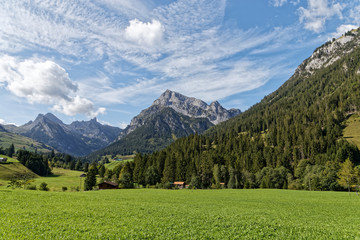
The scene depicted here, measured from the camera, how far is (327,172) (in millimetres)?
104625

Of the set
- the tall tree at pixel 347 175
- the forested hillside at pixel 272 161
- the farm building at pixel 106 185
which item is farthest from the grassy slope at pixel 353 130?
the farm building at pixel 106 185

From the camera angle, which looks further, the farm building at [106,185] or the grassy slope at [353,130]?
the grassy slope at [353,130]

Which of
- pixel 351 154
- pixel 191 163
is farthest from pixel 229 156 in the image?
pixel 351 154

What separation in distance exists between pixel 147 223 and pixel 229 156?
135776mm

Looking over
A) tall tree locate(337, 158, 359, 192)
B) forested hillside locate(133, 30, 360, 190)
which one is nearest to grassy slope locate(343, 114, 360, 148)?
forested hillside locate(133, 30, 360, 190)

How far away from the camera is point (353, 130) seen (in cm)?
16338

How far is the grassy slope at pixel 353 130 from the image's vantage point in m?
147

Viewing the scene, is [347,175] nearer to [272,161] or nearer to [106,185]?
[272,161]

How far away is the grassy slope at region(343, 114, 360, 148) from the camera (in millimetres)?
146700

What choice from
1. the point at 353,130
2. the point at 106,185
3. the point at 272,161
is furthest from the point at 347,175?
the point at 106,185

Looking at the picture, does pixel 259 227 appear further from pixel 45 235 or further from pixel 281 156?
pixel 281 156

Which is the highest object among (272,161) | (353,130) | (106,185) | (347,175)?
(353,130)

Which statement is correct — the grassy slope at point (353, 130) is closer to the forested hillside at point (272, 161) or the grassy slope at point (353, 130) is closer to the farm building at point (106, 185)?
the forested hillside at point (272, 161)

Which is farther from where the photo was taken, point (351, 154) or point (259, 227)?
point (351, 154)
